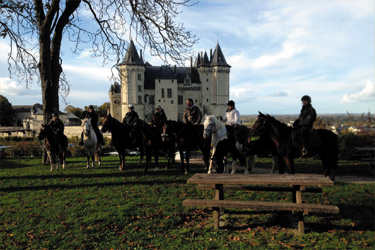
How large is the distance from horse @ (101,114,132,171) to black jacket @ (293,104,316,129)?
691cm

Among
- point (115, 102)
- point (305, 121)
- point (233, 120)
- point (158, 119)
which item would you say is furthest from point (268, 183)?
point (115, 102)

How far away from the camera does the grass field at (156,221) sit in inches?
182

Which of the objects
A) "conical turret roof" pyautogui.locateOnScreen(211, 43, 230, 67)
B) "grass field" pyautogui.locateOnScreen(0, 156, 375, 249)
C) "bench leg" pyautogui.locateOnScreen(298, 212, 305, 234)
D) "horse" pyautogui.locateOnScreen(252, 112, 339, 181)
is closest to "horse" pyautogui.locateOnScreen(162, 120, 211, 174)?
"grass field" pyautogui.locateOnScreen(0, 156, 375, 249)

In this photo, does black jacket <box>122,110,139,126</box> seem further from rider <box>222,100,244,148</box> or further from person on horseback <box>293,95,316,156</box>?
person on horseback <box>293,95,316,156</box>

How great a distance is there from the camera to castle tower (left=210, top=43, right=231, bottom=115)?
65.1 m

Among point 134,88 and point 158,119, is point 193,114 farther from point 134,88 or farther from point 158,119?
point 134,88

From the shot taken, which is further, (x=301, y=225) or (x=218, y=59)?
(x=218, y=59)

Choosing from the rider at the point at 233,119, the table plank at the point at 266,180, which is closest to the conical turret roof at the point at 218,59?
the rider at the point at 233,119

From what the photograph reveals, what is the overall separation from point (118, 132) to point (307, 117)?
725 centimetres

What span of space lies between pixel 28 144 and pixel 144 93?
4579 cm

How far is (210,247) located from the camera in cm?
445

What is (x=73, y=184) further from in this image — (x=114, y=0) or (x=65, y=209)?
(x=114, y=0)

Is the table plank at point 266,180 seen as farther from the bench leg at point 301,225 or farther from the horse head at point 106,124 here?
the horse head at point 106,124

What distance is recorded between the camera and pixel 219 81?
65375 millimetres
